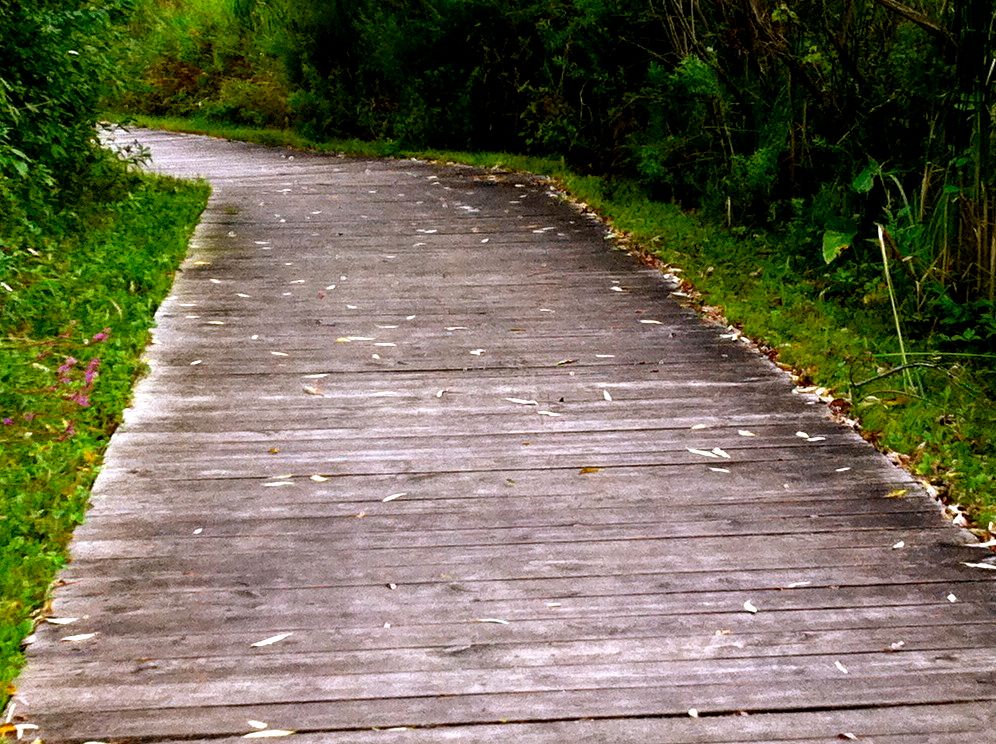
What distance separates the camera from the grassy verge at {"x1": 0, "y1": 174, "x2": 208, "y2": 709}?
4250 millimetres

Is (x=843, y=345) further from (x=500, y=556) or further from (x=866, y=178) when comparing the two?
(x=500, y=556)

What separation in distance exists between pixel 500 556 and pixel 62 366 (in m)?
3.06

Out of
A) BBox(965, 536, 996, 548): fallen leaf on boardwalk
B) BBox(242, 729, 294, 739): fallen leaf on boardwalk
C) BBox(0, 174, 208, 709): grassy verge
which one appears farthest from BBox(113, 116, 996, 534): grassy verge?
BBox(0, 174, 208, 709): grassy verge

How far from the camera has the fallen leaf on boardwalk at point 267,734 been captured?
3211 millimetres

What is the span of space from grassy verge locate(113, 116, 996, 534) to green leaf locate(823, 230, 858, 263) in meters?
0.42

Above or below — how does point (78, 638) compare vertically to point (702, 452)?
below

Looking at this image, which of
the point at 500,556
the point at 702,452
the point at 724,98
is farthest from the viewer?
the point at 724,98

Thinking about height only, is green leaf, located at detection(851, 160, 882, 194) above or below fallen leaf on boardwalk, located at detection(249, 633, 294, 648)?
above

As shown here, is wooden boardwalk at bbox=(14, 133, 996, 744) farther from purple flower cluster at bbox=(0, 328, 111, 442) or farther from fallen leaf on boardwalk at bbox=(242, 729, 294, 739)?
purple flower cluster at bbox=(0, 328, 111, 442)

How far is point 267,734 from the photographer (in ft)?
10.6

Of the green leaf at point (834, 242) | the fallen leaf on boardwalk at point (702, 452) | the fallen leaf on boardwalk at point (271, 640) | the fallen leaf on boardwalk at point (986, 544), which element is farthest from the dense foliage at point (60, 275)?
the green leaf at point (834, 242)

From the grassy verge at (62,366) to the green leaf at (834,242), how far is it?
435cm

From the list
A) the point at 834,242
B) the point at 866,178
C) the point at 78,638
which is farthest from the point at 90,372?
the point at 866,178

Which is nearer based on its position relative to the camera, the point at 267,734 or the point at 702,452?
the point at 267,734
